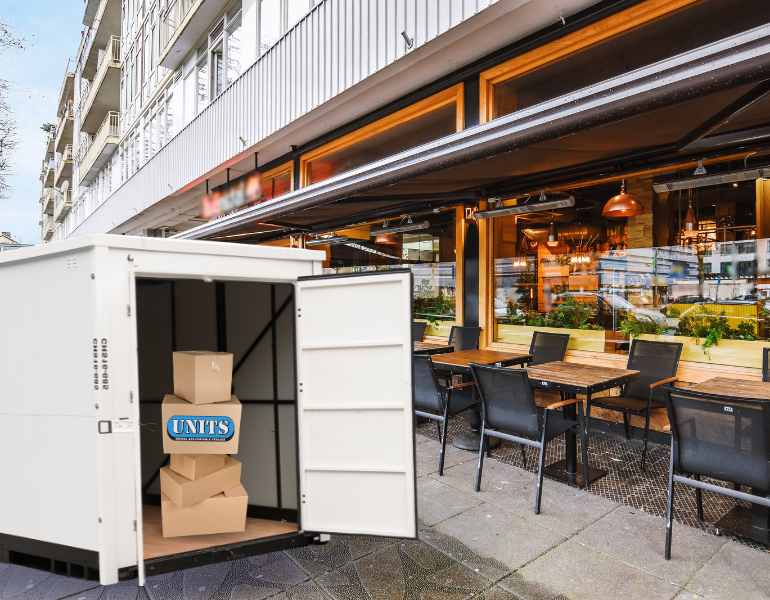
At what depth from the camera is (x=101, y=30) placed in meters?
21.0

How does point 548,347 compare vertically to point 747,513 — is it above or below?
above

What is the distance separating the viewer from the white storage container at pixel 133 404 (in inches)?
86.3

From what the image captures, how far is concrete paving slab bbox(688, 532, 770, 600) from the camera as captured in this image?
238 cm

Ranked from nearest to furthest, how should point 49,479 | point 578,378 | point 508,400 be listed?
point 49,479 → point 508,400 → point 578,378

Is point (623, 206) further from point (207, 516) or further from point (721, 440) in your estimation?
point (207, 516)

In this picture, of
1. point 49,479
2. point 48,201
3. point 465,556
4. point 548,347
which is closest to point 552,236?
point 548,347

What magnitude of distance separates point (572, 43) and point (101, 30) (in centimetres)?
2509

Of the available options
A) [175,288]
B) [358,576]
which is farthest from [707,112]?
[175,288]

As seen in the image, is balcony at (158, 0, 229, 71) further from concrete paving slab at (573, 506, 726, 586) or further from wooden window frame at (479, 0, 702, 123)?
concrete paving slab at (573, 506, 726, 586)

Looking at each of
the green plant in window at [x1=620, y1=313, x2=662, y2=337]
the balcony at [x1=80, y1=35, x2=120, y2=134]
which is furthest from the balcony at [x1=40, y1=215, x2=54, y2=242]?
the green plant in window at [x1=620, y1=313, x2=662, y2=337]

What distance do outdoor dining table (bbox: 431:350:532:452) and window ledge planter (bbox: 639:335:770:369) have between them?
1.76 metres

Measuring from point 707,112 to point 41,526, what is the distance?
5448 mm

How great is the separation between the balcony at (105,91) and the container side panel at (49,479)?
71.3ft

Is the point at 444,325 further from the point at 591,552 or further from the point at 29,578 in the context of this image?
the point at 29,578
